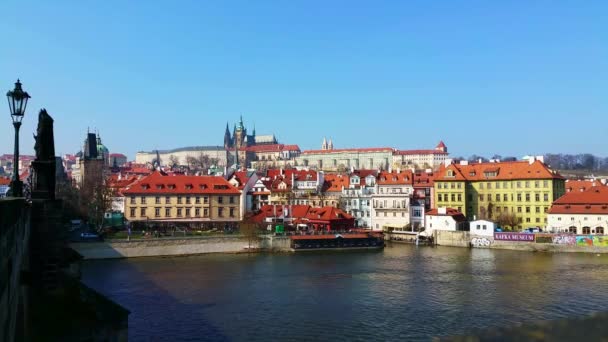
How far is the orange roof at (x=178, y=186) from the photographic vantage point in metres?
62.8

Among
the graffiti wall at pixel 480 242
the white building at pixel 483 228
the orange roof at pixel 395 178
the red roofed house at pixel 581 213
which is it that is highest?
the orange roof at pixel 395 178

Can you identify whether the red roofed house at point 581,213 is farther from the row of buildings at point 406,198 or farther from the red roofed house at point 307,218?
the red roofed house at point 307,218

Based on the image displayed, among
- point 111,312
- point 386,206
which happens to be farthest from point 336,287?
point 386,206

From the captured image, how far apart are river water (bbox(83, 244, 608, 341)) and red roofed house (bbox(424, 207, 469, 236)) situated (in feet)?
45.7

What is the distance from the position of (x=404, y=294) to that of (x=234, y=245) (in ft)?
80.7

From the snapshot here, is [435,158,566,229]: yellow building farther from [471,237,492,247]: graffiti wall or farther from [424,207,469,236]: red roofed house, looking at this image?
[471,237,492,247]: graffiti wall

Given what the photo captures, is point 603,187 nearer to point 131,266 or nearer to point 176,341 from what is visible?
point 131,266

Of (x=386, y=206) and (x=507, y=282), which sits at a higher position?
(x=386, y=206)

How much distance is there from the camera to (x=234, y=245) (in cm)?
5191

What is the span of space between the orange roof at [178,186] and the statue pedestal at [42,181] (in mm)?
50227

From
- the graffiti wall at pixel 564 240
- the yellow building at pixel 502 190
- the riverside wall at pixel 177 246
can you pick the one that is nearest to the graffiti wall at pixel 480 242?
the graffiti wall at pixel 564 240

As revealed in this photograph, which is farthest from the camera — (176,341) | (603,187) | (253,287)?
(603,187)

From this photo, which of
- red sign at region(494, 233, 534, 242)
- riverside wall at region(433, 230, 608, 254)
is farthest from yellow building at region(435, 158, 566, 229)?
red sign at region(494, 233, 534, 242)

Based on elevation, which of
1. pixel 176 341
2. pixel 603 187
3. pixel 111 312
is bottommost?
pixel 176 341
